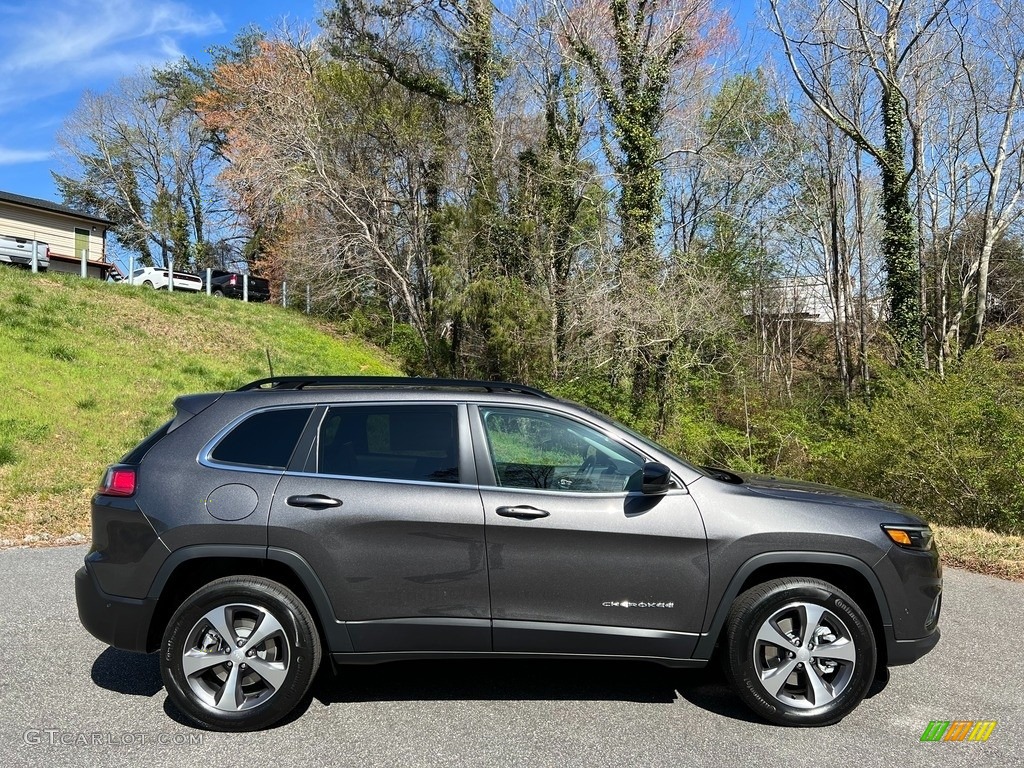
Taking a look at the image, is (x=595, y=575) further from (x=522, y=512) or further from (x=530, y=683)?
(x=530, y=683)

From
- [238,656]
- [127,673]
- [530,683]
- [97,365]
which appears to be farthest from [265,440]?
[97,365]

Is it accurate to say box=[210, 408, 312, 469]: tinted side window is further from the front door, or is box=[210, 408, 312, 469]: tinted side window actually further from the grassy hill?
the grassy hill

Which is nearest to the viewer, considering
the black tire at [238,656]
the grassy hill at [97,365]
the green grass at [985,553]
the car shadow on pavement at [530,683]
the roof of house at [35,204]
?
the black tire at [238,656]

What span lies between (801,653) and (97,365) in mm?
15464

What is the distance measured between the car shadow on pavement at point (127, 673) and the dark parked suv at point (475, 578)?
1.61 feet

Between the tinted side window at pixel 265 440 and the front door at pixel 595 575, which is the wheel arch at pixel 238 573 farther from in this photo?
the front door at pixel 595 575

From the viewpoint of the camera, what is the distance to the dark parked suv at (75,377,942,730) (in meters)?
3.59

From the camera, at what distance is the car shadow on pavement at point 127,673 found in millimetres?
3998

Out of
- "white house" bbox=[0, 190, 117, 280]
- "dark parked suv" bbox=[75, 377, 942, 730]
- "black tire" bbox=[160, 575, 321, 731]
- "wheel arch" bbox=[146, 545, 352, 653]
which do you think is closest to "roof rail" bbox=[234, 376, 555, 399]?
"dark parked suv" bbox=[75, 377, 942, 730]

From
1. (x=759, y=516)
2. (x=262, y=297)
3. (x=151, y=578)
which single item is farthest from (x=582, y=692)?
(x=262, y=297)

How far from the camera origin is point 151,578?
3.62 m

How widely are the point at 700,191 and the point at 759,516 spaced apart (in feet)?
77.3

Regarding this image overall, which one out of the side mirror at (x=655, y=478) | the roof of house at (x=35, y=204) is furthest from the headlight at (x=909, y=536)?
the roof of house at (x=35, y=204)

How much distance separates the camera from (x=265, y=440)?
12.6ft
